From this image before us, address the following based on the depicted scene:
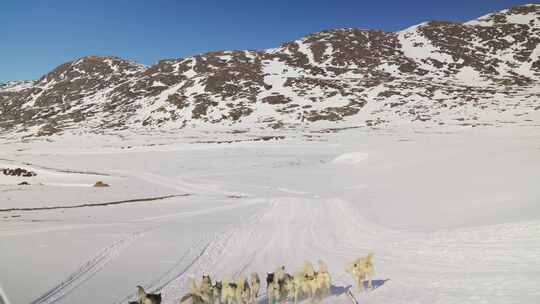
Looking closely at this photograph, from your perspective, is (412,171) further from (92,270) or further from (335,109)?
(335,109)

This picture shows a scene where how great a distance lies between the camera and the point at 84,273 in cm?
1209

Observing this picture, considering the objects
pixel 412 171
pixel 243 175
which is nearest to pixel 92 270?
pixel 412 171

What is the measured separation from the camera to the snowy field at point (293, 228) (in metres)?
10.4

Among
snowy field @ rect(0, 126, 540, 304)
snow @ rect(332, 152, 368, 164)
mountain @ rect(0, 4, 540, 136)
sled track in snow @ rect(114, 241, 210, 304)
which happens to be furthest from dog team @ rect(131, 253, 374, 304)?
mountain @ rect(0, 4, 540, 136)

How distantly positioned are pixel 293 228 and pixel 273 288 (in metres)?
10.1

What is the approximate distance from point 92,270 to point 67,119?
A: 13105 centimetres

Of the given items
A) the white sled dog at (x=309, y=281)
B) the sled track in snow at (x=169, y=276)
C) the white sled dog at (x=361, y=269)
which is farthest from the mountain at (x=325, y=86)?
the white sled dog at (x=309, y=281)

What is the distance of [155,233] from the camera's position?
17375 millimetres

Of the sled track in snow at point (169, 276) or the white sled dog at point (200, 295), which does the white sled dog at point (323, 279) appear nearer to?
the white sled dog at point (200, 295)

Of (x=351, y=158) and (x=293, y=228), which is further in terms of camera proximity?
(x=351, y=158)

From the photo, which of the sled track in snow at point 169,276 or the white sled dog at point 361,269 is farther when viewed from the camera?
the sled track in snow at point 169,276

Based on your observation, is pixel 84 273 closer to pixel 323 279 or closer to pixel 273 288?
pixel 273 288

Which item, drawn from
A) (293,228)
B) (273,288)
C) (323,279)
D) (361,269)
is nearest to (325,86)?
(293,228)

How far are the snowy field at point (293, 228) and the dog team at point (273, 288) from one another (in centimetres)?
58
